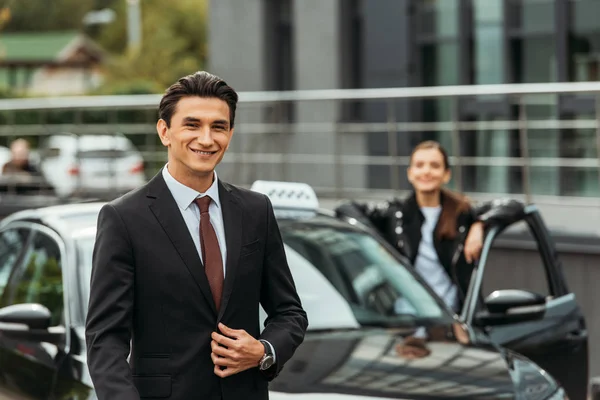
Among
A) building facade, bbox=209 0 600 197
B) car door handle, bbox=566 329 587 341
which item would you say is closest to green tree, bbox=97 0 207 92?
building facade, bbox=209 0 600 197

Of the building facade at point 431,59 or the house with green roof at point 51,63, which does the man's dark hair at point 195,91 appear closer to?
the building facade at point 431,59

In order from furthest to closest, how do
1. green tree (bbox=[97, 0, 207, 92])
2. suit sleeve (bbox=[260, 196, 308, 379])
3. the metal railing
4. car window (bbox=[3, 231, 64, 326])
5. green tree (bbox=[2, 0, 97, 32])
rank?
green tree (bbox=[2, 0, 97, 32]) < green tree (bbox=[97, 0, 207, 92]) < the metal railing < car window (bbox=[3, 231, 64, 326]) < suit sleeve (bbox=[260, 196, 308, 379])

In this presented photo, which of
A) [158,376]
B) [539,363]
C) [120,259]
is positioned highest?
[120,259]

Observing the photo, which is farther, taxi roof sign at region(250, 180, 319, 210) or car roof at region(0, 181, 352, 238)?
taxi roof sign at region(250, 180, 319, 210)

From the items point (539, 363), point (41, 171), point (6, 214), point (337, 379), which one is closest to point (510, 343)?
point (539, 363)

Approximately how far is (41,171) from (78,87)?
83.5 meters

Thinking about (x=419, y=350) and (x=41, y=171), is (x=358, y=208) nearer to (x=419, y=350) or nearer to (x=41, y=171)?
(x=419, y=350)

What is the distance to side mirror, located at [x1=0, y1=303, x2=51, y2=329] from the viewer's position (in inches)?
212

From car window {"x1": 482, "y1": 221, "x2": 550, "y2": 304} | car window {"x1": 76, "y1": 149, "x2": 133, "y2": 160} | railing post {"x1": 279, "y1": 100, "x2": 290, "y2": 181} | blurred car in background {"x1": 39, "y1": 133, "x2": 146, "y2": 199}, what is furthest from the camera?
blurred car in background {"x1": 39, "y1": 133, "x2": 146, "y2": 199}

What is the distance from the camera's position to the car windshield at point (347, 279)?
19.1 ft

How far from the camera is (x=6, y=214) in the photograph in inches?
551

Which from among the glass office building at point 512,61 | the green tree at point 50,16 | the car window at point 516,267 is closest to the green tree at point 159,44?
the green tree at point 50,16

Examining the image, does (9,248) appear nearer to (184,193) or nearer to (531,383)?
(531,383)

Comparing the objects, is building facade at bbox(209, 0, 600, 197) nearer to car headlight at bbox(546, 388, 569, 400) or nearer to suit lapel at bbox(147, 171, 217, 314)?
car headlight at bbox(546, 388, 569, 400)
